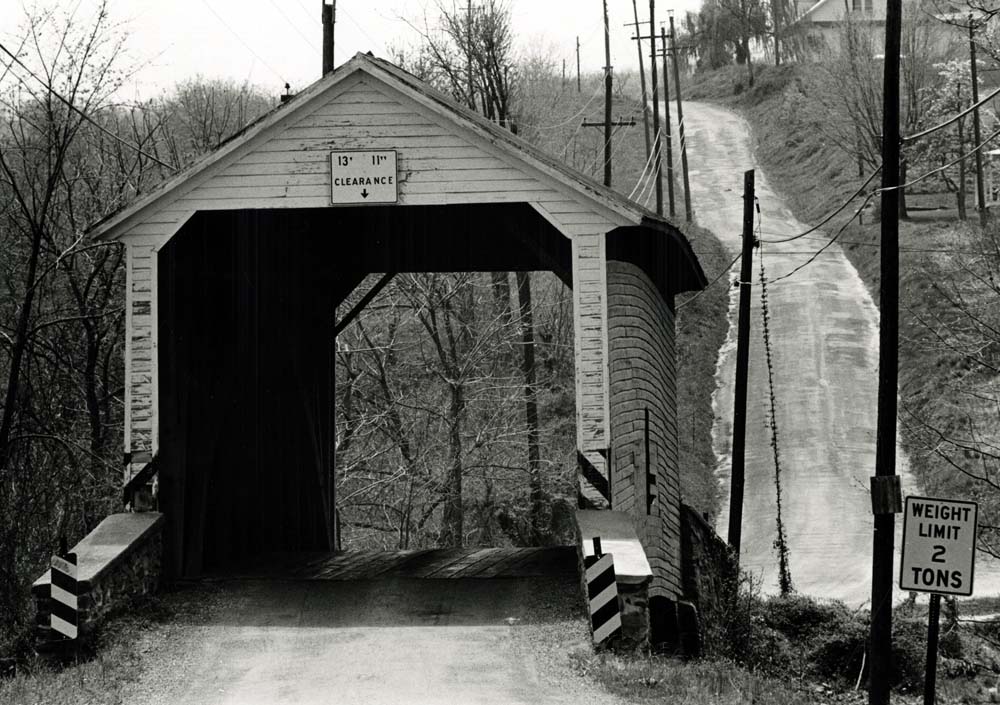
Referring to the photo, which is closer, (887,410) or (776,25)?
(887,410)

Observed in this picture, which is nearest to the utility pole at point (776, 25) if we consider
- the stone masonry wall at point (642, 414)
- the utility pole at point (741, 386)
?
the utility pole at point (741, 386)

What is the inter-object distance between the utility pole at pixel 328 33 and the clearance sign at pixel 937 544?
14297 mm

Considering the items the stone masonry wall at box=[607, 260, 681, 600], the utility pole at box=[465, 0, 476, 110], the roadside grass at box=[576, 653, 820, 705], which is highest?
the utility pole at box=[465, 0, 476, 110]

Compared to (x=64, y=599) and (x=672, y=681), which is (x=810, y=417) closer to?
(x=672, y=681)

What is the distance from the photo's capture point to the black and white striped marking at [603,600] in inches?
426

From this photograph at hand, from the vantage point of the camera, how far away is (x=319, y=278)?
57.9ft

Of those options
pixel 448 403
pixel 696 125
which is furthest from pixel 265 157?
pixel 696 125

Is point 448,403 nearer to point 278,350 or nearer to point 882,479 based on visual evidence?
point 278,350

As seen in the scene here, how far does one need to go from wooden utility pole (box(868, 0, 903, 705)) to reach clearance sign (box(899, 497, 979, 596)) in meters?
2.02

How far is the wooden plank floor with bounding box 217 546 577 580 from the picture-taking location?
47.8 feet

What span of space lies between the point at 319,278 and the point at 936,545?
868 centimetres

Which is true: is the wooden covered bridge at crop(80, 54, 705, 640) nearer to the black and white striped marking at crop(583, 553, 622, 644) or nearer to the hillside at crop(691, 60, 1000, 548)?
the black and white striped marking at crop(583, 553, 622, 644)

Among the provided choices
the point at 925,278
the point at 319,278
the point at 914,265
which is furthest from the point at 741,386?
the point at 914,265

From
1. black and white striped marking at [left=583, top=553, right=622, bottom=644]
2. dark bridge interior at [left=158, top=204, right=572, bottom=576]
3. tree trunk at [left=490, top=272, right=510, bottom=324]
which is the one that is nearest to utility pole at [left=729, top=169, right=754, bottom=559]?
dark bridge interior at [left=158, top=204, right=572, bottom=576]
